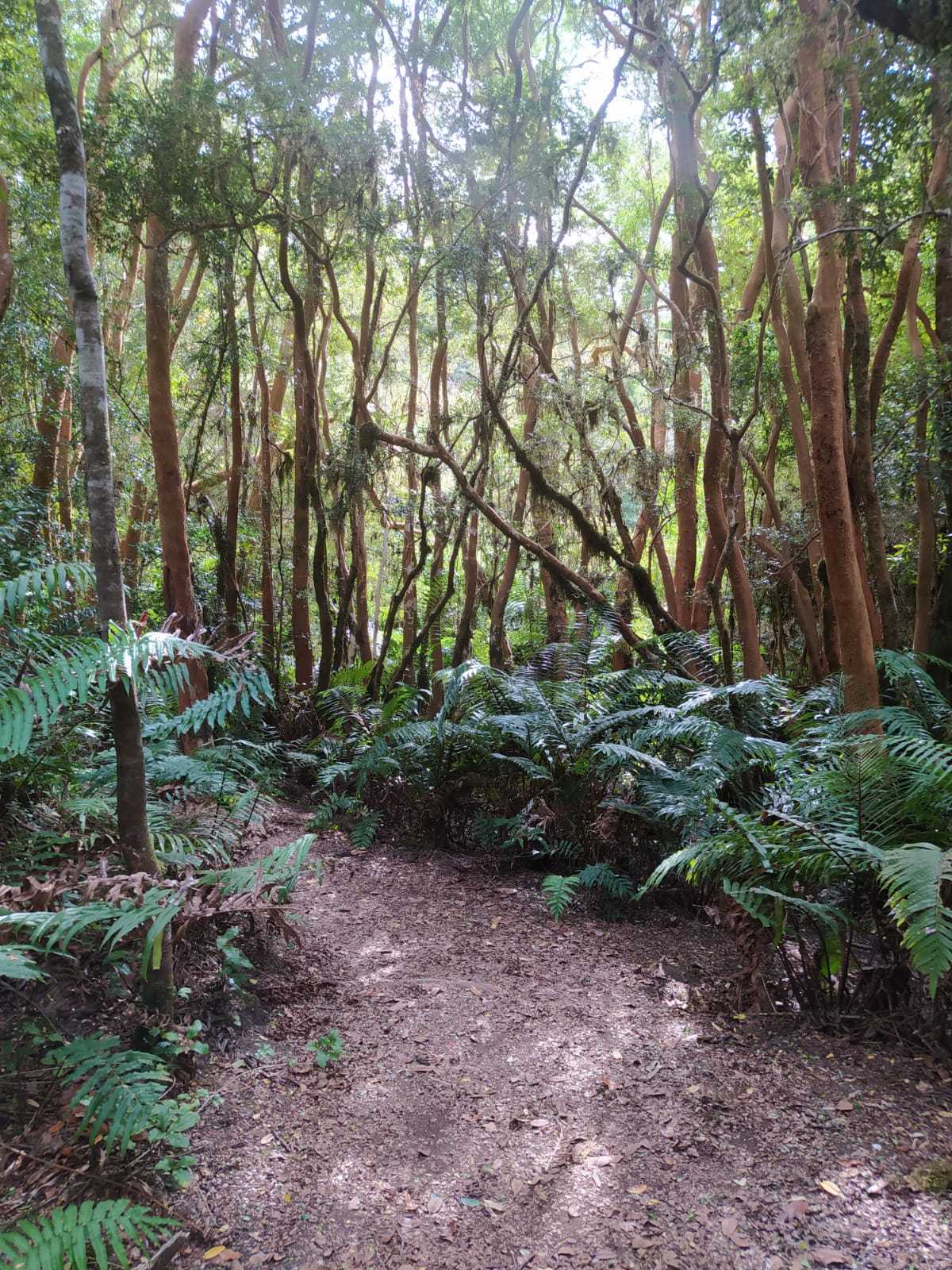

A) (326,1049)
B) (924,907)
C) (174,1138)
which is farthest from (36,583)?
(924,907)

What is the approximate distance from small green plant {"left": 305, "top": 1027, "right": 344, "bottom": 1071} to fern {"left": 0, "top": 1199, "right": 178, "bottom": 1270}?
1.00 m

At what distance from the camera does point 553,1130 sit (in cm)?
256

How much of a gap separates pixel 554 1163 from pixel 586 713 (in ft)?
11.5

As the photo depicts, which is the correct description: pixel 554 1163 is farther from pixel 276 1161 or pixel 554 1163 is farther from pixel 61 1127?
pixel 61 1127

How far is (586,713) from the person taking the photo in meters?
5.66

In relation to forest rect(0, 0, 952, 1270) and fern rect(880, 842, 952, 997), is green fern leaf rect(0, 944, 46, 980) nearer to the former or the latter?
forest rect(0, 0, 952, 1270)

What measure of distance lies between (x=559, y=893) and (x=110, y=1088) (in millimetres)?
2664

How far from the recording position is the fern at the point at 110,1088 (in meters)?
2.10

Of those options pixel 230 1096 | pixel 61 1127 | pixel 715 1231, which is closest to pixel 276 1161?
pixel 230 1096

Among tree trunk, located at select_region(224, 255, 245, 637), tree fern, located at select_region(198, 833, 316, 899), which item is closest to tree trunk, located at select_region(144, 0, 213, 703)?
tree trunk, located at select_region(224, 255, 245, 637)

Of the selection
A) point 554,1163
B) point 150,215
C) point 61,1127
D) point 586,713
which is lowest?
point 554,1163

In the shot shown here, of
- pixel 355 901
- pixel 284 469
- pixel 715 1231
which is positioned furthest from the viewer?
pixel 284 469

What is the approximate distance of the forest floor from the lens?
2033 mm

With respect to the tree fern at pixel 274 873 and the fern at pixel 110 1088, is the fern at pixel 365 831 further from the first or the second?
the fern at pixel 110 1088
